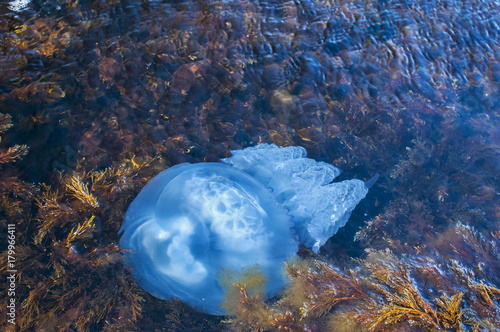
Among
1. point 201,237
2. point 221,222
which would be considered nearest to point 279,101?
point 221,222

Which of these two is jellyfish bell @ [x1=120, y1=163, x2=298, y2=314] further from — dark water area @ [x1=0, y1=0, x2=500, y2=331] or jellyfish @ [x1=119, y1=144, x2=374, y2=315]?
dark water area @ [x1=0, y1=0, x2=500, y2=331]

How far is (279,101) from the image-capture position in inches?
117

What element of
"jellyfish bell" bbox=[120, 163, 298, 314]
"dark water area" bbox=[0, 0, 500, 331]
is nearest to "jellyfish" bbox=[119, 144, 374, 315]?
"jellyfish bell" bbox=[120, 163, 298, 314]

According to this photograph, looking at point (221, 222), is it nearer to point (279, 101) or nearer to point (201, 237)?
point (201, 237)

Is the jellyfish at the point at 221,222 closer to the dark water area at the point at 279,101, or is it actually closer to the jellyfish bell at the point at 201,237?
the jellyfish bell at the point at 201,237

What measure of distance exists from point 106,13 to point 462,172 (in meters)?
4.20

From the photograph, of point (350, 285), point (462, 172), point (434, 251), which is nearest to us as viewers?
point (350, 285)

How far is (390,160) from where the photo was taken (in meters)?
2.96

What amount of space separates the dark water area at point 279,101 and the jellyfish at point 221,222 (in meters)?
0.25

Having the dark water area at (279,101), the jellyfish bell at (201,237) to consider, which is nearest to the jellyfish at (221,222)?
the jellyfish bell at (201,237)

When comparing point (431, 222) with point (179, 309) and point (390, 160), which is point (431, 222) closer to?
point (390, 160)

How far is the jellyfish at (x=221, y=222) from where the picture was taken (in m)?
2.19

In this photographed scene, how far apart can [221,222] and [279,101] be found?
1.49 m

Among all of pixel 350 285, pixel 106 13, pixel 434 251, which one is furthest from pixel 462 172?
pixel 106 13
